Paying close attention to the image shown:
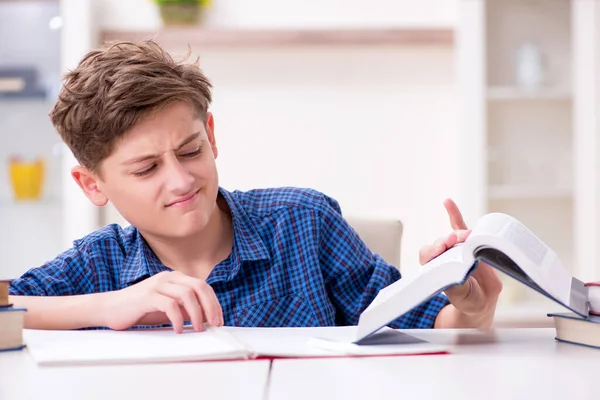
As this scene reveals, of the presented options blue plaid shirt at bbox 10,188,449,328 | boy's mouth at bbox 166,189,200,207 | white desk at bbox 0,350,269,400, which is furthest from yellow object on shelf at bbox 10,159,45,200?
white desk at bbox 0,350,269,400

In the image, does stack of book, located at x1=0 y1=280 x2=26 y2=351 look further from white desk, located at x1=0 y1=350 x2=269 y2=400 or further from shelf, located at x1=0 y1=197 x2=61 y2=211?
shelf, located at x1=0 y1=197 x2=61 y2=211

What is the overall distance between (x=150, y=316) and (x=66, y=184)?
257cm


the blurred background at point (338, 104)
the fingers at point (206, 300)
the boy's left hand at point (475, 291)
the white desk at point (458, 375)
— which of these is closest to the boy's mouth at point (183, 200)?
the fingers at point (206, 300)

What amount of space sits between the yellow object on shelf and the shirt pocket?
98.2 inches

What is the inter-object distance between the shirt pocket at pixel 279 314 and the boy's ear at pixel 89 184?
32 cm

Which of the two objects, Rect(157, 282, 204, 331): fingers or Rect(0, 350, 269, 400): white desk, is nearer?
Rect(0, 350, 269, 400): white desk

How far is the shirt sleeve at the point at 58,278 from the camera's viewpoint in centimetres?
138

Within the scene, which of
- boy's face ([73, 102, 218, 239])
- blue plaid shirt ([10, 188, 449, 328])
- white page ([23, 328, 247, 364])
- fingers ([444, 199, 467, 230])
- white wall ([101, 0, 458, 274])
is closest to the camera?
white page ([23, 328, 247, 364])

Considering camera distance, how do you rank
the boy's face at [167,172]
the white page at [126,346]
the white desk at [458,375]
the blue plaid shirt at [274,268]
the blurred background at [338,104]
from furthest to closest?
1. the blurred background at [338,104]
2. the blue plaid shirt at [274,268]
3. the boy's face at [167,172]
4. the white page at [126,346]
5. the white desk at [458,375]

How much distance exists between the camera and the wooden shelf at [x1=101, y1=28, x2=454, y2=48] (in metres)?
3.52

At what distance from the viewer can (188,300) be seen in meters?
1.05

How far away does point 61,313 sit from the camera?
3.86 feet

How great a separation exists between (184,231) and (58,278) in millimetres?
242

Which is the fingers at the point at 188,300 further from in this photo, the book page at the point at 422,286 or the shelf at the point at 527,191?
the shelf at the point at 527,191
